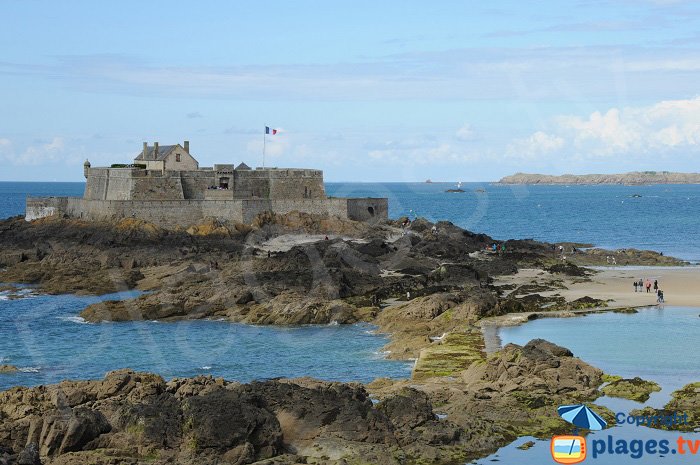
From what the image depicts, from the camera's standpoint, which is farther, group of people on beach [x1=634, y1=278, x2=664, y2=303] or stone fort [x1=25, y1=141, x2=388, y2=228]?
stone fort [x1=25, y1=141, x2=388, y2=228]

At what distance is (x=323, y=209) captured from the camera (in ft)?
226

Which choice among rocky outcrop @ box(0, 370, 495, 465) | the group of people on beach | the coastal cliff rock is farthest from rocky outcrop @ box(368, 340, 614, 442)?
the group of people on beach

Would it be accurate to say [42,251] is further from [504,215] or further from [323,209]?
[504,215]

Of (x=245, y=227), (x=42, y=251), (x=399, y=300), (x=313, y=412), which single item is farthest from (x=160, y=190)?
(x=313, y=412)

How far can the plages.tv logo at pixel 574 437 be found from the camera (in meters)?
19.9

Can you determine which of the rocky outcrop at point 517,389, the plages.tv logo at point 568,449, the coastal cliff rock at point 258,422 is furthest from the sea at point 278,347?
the coastal cliff rock at point 258,422

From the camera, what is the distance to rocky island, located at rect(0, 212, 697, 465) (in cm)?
1988

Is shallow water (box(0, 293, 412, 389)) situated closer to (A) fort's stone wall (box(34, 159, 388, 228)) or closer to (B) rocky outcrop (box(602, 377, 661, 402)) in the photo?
(B) rocky outcrop (box(602, 377, 661, 402))

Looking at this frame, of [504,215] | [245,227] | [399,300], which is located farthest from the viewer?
[504,215]

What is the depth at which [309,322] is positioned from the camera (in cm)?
3966

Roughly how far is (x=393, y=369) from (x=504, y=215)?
110 meters

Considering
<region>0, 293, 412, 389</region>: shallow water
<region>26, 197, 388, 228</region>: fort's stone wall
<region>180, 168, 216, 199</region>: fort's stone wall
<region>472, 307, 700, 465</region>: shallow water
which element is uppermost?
<region>180, 168, 216, 199</region>: fort's stone wall

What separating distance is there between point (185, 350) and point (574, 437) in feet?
57.9

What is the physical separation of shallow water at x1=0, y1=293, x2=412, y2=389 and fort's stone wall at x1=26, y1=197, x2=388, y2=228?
21.3 metres
